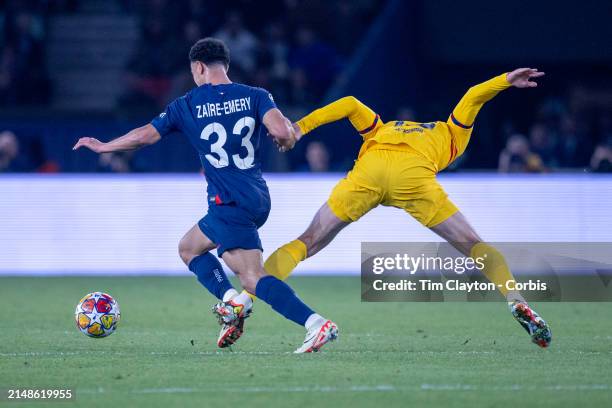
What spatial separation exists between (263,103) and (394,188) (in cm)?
131

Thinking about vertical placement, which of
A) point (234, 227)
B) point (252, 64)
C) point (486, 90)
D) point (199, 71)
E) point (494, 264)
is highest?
point (199, 71)

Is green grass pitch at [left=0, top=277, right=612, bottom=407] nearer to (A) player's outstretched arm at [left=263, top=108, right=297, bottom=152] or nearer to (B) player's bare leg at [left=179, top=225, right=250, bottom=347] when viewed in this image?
(B) player's bare leg at [left=179, top=225, right=250, bottom=347]

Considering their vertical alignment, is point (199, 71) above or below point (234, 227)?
above

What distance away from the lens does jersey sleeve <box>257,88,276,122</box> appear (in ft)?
25.8

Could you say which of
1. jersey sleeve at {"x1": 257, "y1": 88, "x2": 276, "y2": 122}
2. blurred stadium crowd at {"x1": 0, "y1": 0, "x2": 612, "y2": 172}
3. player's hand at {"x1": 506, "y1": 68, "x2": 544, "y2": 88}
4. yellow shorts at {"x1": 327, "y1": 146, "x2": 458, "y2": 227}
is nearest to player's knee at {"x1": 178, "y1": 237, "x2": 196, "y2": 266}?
yellow shorts at {"x1": 327, "y1": 146, "x2": 458, "y2": 227}

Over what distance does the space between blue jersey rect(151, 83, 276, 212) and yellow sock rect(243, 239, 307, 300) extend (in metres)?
0.52

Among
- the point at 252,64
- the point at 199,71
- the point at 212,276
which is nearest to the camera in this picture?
the point at 199,71

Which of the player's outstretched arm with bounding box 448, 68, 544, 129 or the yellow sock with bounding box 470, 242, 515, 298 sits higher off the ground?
the player's outstretched arm with bounding box 448, 68, 544, 129

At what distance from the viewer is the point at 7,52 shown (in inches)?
762

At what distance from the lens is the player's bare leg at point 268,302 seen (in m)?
7.59

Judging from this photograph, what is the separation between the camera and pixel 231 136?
26.1 ft

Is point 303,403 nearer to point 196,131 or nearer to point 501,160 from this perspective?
point 196,131

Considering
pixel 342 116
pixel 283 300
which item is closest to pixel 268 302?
pixel 283 300

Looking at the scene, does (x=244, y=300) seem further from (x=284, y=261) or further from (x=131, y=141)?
(x=131, y=141)
